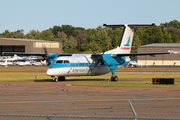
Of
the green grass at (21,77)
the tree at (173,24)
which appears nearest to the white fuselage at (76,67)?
the green grass at (21,77)

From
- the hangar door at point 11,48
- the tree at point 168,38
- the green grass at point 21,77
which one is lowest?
the green grass at point 21,77

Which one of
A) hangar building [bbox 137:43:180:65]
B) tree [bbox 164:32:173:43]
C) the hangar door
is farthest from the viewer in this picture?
tree [bbox 164:32:173:43]

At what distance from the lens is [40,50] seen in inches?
4801

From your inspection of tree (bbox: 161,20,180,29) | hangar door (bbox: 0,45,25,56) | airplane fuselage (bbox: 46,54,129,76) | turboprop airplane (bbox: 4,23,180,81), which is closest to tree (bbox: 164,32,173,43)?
tree (bbox: 161,20,180,29)

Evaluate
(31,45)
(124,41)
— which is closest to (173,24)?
(31,45)

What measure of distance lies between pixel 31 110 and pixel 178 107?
295 inches

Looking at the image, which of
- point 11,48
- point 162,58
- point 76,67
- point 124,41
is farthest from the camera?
point 11,48

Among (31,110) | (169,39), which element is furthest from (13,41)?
(31,110)

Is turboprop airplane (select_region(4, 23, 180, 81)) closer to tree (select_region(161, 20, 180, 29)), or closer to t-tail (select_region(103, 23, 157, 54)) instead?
t-tail (select_region(103, 23, 157, 54))

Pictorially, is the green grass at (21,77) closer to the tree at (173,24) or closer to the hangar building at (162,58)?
the hangar building at (162,58)

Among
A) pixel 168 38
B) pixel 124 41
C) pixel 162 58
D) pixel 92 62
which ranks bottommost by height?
pixel 92 62

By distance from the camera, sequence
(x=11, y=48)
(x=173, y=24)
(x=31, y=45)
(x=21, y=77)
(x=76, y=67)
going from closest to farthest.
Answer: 1. (x=76, y=67)
2. (x=21, y=77)
3. (x=31, y=45)
4. (x=11, y=48)
5. (x=173, y=24)

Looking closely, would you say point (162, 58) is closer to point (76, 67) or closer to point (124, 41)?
point (124, 41)

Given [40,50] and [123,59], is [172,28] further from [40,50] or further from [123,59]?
[123,59]
